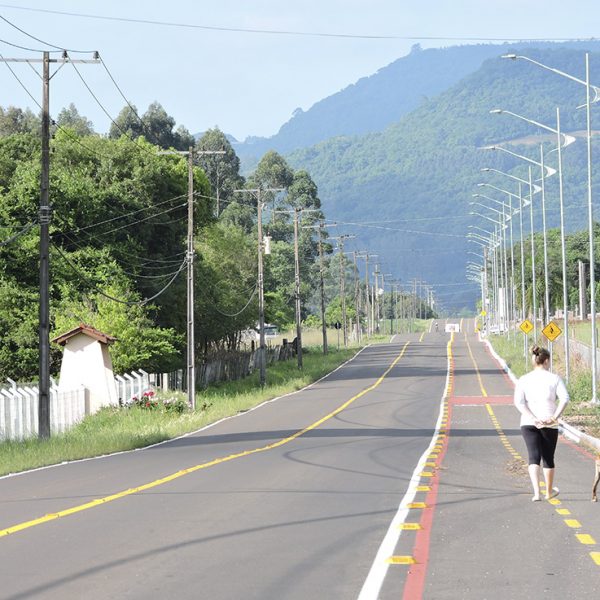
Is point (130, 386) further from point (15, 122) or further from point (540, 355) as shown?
point (15, 122)

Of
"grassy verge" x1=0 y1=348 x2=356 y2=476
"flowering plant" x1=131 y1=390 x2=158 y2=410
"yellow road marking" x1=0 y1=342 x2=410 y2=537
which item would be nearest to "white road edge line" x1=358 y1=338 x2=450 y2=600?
"yellow road marking" x1=0 y1=342 x2=410 y2=537

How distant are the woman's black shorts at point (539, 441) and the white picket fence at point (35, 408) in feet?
57.9

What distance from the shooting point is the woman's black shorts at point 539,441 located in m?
16.4

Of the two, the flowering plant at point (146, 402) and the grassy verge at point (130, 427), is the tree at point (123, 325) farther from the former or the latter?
the flowering plant at point (146, 402)

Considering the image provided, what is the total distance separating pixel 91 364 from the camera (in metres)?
42.4

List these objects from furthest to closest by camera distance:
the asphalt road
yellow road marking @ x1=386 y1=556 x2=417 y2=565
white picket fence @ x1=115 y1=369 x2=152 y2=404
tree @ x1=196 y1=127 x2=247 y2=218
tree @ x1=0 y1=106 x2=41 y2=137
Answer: tree @ x1=196 y1=127 x2=247 y2=218 → tree @ x1=0 y1=106 x2=41 y2=137 → white picket fence @ x1=115 y1=369 x2=152 y2=404 → yellow road marking @ x1=386 y1=556 x2=417 y2=565 → the asphalt road

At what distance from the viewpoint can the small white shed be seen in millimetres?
42344

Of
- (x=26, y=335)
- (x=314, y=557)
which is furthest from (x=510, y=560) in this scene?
(x=26, y=335)

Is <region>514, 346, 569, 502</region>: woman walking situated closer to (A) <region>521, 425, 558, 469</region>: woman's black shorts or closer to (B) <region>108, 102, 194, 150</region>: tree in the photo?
(A) <region>521, 425, 558, 469</region>: woman's black shorts

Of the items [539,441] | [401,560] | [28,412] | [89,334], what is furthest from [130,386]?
[401,560]

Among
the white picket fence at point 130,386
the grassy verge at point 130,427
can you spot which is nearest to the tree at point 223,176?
the grassy verge at point 130,427

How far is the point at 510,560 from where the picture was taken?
1172 cm

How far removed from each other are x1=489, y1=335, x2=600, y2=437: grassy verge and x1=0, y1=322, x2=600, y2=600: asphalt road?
18.1 ft

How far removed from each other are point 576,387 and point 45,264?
2440 cm
